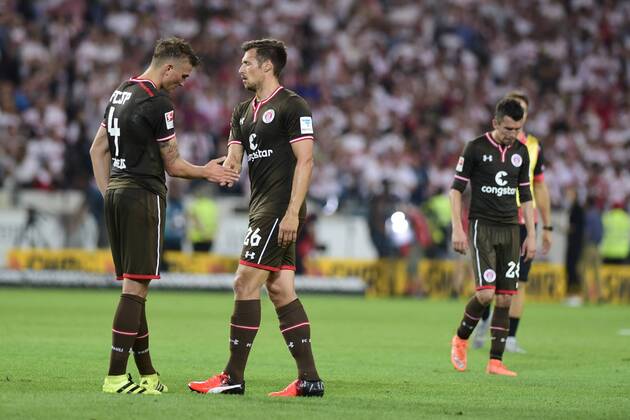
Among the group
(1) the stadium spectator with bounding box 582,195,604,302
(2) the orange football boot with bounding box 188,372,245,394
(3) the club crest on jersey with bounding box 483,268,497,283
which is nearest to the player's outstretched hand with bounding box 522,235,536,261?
(3) the club crest on jersey with bounding box 483,268,497,283

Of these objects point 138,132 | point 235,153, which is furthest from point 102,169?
point 235,153

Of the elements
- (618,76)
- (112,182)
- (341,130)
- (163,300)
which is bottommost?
(163,300)

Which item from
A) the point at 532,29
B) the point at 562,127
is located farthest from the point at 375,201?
the point at 532,29

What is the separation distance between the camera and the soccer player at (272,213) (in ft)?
28.7

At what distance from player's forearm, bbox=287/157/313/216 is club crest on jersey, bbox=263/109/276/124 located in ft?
1.37

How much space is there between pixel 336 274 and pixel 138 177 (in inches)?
718

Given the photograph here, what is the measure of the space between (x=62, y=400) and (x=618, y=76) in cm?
2855

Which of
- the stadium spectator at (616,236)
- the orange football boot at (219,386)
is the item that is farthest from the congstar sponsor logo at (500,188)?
the stadium spectator at (616,236)

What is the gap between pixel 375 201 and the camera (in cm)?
2612

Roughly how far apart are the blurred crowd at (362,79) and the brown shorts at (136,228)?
55.5 ft

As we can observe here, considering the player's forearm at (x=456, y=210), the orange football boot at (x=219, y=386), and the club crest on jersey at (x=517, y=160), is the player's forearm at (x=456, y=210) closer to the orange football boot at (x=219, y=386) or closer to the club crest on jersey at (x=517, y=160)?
the club crest on jersey at (x=517, y=160)

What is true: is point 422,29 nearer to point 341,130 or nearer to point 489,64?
point 489,64

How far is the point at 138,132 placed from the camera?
8.60 m

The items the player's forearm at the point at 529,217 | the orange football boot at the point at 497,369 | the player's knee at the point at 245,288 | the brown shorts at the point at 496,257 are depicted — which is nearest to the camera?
the player's knee at the point at 245,288
